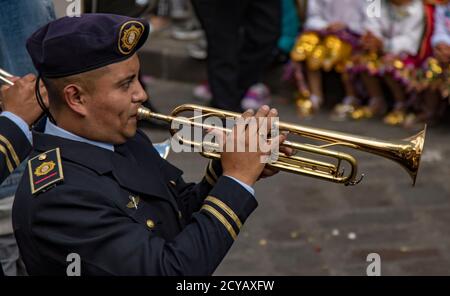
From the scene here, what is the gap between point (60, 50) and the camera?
1996 millimetres

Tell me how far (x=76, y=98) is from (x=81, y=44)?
5.5 inches

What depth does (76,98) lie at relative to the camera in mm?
2031

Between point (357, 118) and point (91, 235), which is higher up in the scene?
point (91, 235)

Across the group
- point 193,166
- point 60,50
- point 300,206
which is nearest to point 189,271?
point 60,50

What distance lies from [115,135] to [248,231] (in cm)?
233

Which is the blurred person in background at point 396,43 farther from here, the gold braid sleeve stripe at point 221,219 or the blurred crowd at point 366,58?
the gold braid sleeve stripe at point 221,219

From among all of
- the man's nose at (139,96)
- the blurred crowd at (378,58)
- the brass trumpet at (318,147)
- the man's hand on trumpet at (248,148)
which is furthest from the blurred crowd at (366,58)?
the man's nose at (139,96)

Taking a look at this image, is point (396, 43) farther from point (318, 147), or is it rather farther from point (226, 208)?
point (226, 208)

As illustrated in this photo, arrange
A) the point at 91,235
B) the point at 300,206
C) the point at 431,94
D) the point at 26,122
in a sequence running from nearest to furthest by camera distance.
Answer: the point at 91,235 → the point at 26,122 → the point at 300,206 → the point at 431,94

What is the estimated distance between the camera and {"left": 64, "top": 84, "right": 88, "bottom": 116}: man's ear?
2018mm

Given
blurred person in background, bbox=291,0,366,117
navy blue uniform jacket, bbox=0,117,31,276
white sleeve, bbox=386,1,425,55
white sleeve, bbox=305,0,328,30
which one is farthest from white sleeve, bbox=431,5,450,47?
navy blue uniform jacket, bbox=0,117,31,276

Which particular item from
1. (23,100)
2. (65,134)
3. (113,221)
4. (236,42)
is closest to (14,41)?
(23,100)

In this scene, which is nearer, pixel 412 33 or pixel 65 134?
pixel 65 134
